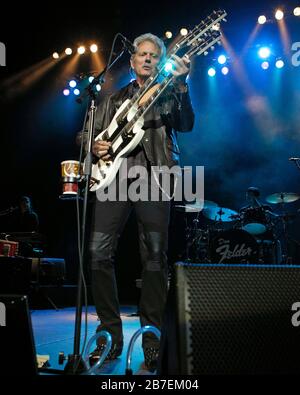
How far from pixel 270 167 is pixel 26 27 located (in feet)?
19.7

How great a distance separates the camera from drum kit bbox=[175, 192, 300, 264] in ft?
23.7

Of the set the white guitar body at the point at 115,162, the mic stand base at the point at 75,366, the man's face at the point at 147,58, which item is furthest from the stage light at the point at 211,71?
the mic stand base at the point at 75,366

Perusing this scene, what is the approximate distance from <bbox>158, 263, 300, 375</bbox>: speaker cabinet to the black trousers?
0.97 meters

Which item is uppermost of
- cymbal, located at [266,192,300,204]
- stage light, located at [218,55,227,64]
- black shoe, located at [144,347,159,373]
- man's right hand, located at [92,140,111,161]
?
stage light, located at [218,55,227,64]

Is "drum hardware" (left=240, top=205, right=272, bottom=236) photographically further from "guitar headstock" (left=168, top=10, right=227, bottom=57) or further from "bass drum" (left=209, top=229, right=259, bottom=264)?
"guitar headstock" (left=168, top=10, right=227, bottom=57)

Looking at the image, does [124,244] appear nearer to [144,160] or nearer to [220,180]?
[220,180]

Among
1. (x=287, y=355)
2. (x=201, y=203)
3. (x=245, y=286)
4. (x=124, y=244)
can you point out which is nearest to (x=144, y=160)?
(x=245, y=286)

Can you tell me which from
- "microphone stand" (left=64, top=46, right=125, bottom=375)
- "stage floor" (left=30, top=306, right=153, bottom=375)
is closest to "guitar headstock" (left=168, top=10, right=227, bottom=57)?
"microphone stand" (left=64, top=46, right=125, bottom=375)

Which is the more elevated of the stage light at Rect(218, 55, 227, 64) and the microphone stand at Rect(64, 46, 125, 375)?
the stage light at Rect(218, 55, 227, 64)

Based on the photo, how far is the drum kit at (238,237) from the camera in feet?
23.7

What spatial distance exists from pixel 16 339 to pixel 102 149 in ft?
4.79

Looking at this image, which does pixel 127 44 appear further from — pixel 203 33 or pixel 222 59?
pixel 222 59

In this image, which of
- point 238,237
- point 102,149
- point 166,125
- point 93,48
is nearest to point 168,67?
point 166,125

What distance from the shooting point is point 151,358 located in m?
2.34
